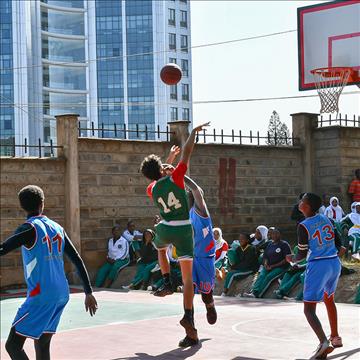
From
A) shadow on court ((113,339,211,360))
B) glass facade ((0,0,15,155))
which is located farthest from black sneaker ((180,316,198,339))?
glass facade ((0,0,15,155))

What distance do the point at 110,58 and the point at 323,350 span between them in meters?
80.7

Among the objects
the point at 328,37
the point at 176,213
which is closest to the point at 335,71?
the point at 328,37

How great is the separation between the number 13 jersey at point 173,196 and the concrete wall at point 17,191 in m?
9.40

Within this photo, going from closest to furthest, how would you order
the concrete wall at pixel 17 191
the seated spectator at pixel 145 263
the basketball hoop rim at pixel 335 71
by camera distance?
the seated spectator at pixel 145 263, the concrete wall at pixel 17 191, the basketball hoop rim at pixel 335 71

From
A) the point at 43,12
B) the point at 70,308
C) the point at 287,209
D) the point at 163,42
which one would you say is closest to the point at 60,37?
the point at 43,12

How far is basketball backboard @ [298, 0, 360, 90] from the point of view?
21.1 meters

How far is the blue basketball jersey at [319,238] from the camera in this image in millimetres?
8828

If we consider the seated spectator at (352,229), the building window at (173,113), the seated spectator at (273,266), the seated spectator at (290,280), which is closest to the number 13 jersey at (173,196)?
the seated spectator at (290,280)

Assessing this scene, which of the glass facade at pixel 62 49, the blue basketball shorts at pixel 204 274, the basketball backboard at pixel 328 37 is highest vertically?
the glass facade at pixel 62 49

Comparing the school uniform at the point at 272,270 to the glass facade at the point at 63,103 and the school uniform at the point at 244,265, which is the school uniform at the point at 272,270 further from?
the glass facade at the point at 63,103

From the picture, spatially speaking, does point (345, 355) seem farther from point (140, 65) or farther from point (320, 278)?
point (140, 65)

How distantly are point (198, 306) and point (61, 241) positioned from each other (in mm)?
6502

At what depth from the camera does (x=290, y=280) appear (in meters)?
14.6

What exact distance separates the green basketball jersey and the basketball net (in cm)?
1261
